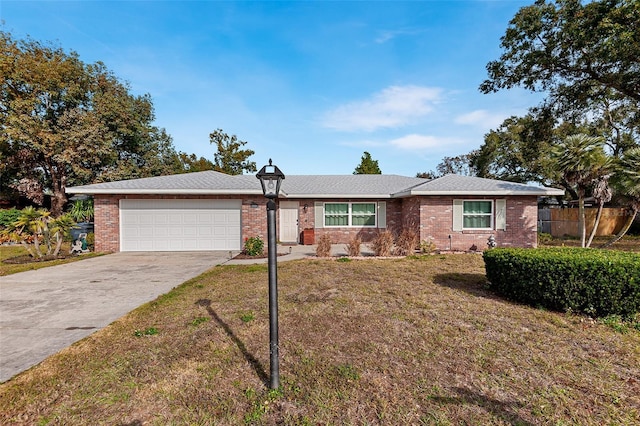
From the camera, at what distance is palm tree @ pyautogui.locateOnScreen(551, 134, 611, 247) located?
9617mm

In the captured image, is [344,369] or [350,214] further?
[350,214]

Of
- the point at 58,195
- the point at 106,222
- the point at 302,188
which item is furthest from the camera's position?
the point at 58,195

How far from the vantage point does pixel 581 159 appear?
971 centimetres

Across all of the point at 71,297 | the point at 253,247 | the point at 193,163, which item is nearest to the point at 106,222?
the point at 253,247

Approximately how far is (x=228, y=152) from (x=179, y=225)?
1783cm

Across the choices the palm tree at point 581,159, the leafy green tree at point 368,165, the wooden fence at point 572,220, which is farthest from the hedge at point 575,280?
the leafy green tree at point 368,165

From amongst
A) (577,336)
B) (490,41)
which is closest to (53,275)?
(577,336)

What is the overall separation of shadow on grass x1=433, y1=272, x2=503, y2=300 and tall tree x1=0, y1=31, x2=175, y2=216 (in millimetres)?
20153

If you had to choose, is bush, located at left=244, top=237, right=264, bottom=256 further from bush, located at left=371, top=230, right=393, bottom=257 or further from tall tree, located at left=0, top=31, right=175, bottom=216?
tall tree, located at left=0, top=31, right=175, bottom=216

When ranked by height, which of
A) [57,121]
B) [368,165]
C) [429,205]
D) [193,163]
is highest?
[57,121]

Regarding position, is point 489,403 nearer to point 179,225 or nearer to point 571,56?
point 179,225

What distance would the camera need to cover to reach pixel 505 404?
2418 millimetres

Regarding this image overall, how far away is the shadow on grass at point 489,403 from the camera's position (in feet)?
7.40

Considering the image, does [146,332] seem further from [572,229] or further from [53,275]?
[572,229]
